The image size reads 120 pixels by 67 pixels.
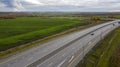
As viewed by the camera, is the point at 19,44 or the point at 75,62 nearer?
the point at 75,62

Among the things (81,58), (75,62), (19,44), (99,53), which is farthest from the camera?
(19,44)

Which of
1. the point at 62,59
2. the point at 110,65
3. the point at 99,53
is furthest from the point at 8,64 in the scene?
the point at 99,53

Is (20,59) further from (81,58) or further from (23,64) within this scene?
(81,58)

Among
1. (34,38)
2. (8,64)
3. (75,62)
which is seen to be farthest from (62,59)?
(34,38)

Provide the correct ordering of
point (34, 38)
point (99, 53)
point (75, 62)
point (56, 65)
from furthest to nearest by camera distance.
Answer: point (34, 38)
point (99, 53)
point (75, 62)
point (56, 65)

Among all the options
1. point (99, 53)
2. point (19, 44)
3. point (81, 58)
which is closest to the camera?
point (81, 58)

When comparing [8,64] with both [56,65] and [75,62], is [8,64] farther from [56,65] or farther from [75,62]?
[75,62]

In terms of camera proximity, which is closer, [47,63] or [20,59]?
[47,63]

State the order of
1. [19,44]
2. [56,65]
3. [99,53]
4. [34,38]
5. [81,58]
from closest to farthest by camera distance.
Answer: [56,65]
[81,58]
[99,53]
[19,44]
[34,38]
